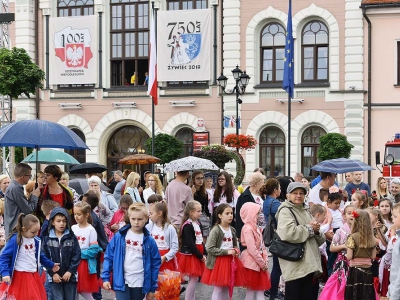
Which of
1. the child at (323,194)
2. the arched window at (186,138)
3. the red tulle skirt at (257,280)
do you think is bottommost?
the red tulle skirt at (257,280)

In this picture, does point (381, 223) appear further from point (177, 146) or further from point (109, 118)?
point (109, 118)

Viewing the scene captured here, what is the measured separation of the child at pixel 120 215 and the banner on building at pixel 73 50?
23782 millimetres

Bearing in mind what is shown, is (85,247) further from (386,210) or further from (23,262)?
(386,210)

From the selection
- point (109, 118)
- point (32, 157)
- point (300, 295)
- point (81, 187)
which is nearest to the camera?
point (300, 295)

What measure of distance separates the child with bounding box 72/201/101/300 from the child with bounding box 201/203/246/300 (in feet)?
5.05

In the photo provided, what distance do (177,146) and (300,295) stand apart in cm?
2530

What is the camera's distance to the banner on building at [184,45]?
119ft

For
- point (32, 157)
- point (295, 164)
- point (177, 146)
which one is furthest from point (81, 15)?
point (32, 157)

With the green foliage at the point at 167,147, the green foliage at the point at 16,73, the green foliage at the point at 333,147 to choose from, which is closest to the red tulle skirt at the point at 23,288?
the green foliage at the point at 16,73

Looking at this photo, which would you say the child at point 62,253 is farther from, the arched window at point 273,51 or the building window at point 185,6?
the building window at point 185,6

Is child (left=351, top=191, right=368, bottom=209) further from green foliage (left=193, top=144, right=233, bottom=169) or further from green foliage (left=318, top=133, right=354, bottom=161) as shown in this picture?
green foliage (left=318, top=133, right=354, bottom=161)

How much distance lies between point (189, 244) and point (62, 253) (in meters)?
2.61

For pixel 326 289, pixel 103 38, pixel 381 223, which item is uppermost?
pixel 103 38

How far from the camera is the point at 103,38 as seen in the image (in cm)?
3775
